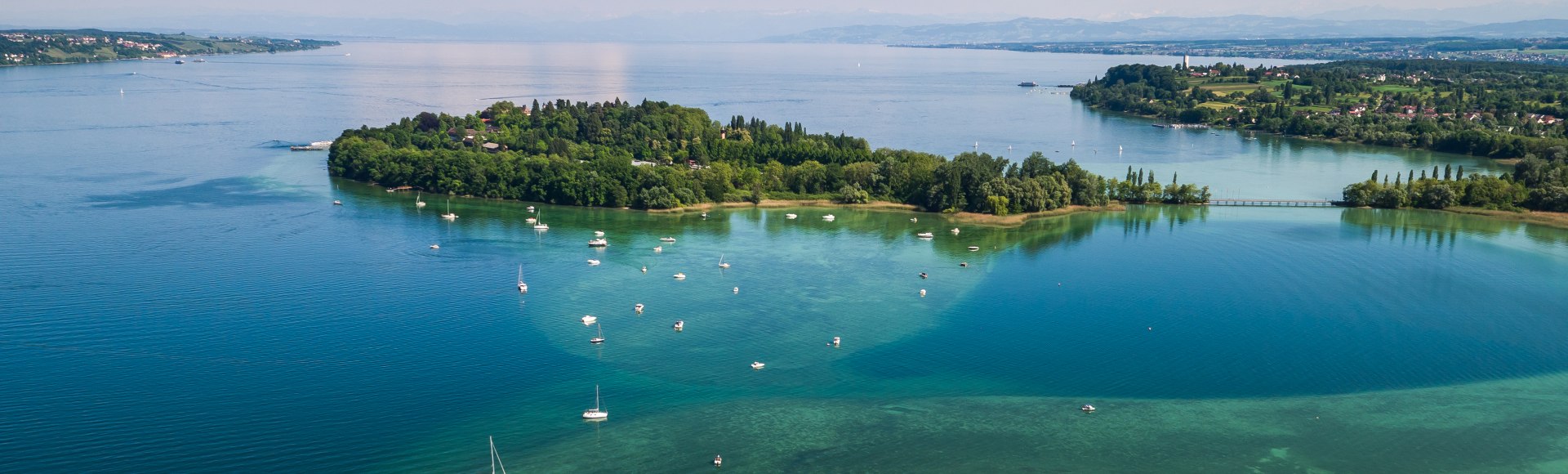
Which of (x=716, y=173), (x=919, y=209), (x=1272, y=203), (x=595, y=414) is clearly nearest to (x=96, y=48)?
(x=716, y=173)

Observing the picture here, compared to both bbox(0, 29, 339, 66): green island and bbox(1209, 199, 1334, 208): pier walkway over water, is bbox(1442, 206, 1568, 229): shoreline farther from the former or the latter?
bbox(0, 29, 339, 66): green island

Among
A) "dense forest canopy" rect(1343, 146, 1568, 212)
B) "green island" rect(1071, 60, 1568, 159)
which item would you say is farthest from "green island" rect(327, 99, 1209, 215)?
"green island" rect(1071, 60, 1568, 159)

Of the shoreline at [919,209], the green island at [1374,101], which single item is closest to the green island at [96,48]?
the shoreline at [919,209]

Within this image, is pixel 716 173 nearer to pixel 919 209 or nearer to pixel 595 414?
pixel 919 209

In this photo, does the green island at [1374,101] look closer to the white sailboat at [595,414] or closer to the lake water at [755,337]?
the lake water at [755,337]

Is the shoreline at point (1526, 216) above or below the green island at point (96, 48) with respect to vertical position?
below
